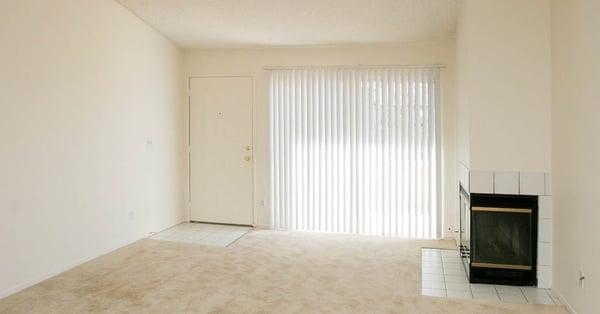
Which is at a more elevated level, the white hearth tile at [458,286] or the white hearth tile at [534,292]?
the white hearth tile at [534,292]

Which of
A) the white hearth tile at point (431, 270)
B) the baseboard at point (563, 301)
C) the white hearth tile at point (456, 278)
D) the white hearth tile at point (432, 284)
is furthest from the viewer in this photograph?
the white hearth tile at point (431, 270)

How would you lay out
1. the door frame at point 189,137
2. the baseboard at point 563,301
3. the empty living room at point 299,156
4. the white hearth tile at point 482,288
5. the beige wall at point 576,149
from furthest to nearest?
the door frame at point 189,137 → the white hearth tile at point 482,288 → the empty living room at point 299,156 → the baseboard at point 563,301 → the beige wall at point 576,149

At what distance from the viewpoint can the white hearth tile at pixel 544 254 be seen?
3.47 metres

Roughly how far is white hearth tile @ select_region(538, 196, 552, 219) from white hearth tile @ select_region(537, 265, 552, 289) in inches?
15.7

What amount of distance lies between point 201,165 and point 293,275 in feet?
9.12

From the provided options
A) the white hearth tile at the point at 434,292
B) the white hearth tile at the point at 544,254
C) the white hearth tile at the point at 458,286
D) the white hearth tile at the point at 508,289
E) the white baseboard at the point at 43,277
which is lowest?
the white hearth tile at the point at 434,292

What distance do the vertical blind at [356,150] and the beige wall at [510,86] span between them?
1855 mm

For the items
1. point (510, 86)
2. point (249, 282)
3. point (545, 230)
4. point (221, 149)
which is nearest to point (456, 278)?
point (545, 230)

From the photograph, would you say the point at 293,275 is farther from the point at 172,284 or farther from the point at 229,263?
the point at 172,284

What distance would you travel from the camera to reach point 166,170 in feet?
18.8

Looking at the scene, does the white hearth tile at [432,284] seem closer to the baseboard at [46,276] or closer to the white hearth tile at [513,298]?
the white hearth tile at [513,298]

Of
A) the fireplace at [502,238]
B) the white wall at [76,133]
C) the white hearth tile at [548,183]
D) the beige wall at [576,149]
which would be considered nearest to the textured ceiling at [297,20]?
the white wall at [76,133]

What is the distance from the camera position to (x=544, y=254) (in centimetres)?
348

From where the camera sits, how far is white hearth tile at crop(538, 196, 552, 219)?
3455 millimetres
